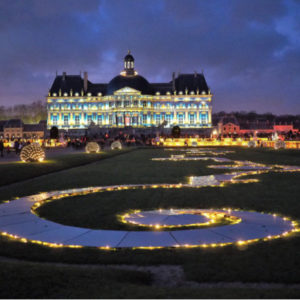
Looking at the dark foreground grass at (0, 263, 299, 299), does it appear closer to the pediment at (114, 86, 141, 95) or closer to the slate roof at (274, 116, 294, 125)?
the pediment at (114, 86, 141, 95)

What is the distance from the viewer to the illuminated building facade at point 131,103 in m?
131

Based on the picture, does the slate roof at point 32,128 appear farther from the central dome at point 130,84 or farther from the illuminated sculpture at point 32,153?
the illuminated sculpture at point 32,153

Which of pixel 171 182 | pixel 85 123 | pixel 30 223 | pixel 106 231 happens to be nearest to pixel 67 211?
pixel 30 223

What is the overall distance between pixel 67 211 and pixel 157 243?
3.99 meters

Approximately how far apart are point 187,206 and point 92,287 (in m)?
6.36

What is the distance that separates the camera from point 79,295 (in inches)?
181

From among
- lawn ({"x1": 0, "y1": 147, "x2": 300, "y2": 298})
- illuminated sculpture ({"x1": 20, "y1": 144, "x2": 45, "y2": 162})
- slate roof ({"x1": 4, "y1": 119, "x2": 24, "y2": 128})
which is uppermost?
slate roof ({"x1": 4, "y1": 119, "x2": 24, "y2": 128})

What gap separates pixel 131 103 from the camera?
130750 millimetres

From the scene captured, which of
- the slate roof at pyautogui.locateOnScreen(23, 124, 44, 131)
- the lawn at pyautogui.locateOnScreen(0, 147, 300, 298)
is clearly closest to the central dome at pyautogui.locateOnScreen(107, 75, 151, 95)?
the slate roof at pyautogui.locateOnScreen(23, 124, 44, 131)

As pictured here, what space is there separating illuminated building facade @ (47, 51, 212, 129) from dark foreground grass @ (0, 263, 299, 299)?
126m

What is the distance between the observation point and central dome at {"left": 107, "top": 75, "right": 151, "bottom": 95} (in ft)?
444

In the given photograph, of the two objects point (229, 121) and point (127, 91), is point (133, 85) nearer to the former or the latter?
point (127, 91)

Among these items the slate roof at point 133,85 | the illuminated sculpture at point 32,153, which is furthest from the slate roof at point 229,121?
the illuminated sculpture at point 32,153

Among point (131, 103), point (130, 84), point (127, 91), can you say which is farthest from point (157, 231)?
point (130, 84)
